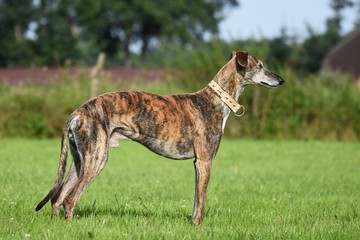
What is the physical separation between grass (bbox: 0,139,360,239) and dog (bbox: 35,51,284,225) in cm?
44

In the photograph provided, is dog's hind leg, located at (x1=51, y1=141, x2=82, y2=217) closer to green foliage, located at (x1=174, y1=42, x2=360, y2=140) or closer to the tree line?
green foliage, located at (x1=174, y1=42, x2=360, y2=140)

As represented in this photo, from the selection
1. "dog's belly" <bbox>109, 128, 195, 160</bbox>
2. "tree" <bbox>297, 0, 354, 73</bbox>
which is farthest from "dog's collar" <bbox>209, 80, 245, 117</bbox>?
"tree" <bbox>297, 0, 354, 73</bbox>

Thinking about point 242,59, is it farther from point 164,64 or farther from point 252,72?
point 164,64

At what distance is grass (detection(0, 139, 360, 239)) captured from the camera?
7.10 metres

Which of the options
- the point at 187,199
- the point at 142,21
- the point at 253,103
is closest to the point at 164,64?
the point at 253,103

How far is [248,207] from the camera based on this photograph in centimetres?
947

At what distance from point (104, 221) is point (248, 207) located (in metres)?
2.69

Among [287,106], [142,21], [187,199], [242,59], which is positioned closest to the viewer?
[242,59]

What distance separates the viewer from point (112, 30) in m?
64.9

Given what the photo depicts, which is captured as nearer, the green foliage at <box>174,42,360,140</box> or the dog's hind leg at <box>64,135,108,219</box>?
the dog's hind leg at <box>64,135,108,219</box>

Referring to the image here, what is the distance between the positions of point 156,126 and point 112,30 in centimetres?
5824

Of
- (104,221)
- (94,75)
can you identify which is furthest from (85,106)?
(94,75)

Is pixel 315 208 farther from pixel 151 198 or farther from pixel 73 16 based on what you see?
pixel 73 16

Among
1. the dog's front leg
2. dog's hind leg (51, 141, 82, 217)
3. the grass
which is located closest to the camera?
the grass
